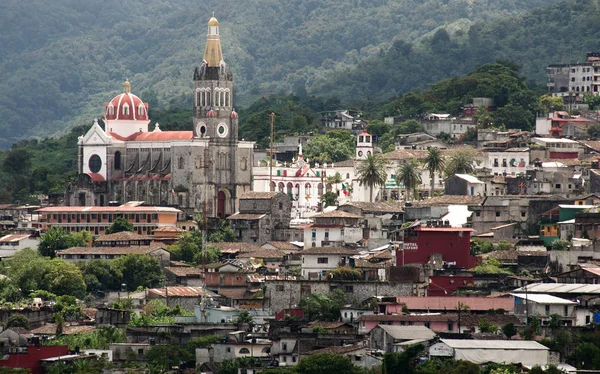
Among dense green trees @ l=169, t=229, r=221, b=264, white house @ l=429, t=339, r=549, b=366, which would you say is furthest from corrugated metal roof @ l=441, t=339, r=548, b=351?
dense green trees @ l=169, t=229, r=221, b=264

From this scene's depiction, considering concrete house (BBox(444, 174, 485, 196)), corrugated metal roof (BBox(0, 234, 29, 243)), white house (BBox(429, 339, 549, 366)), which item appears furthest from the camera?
concrete house (BBox(444, 174, 485, 196))

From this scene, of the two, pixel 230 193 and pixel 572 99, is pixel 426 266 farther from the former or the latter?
pixel 572 99

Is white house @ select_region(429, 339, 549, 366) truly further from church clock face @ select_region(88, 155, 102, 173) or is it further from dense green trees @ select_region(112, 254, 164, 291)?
church clock face @ select_region(88, 155, 102, 173)

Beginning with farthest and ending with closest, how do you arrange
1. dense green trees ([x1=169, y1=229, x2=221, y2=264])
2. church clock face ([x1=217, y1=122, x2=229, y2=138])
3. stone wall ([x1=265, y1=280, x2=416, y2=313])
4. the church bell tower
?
1. the church bell tower
2. church clock face ([x1=217, y1=122, x2=229, y2=138])
3. dense green trees ([x1=169, y1=229, x2=221, y2=264])
4. stone wall ([x1=265, y1=280, x2=416, y2=313])

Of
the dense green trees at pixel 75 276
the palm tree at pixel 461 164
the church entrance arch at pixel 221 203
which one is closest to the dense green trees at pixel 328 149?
the church entrance arch at pixel 221 203

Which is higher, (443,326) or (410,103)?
(410,103)

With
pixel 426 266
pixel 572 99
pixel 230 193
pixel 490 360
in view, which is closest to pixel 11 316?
pixel 426 266
